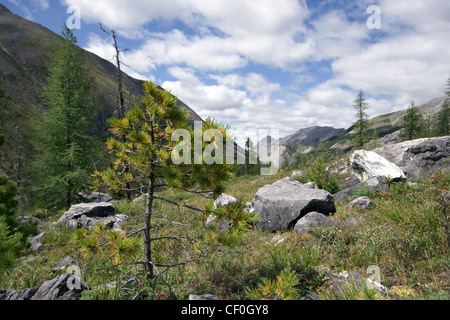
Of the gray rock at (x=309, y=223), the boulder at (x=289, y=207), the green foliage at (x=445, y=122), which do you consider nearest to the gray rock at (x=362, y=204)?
the boulder at (x=289, y=207)

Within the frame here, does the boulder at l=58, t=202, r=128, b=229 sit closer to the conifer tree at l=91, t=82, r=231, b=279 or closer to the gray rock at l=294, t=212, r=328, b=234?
the conifer tree at l=91, t=82, r=231, b=279

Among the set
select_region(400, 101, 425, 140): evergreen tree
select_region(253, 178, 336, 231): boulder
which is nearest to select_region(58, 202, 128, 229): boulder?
select_region(253, 178, 336, 231): boulder

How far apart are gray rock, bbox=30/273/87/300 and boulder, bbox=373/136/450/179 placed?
13.5 m

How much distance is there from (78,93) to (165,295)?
16.4m

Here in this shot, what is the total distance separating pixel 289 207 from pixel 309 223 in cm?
108

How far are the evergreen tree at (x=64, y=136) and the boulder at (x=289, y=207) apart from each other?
41.0 feet

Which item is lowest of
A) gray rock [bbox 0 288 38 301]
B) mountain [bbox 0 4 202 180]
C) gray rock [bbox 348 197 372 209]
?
gray rock [bbox 0 288 38 301]

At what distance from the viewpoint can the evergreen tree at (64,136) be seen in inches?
550

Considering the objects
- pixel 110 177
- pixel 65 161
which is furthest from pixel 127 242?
pixel 65 161

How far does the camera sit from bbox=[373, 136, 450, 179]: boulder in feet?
34.1

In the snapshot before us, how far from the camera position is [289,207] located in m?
6.70

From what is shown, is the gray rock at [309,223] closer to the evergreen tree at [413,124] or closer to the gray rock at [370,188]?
the gray rock at [370,188]
